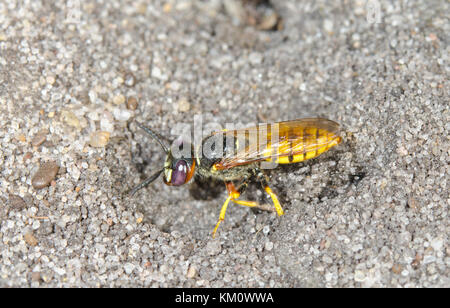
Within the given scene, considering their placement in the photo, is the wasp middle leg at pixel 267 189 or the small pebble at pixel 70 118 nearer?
the wasp middle leg at pixel 267 189

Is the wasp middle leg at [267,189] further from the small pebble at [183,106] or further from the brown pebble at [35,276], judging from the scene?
the brown pebble at [35,276]

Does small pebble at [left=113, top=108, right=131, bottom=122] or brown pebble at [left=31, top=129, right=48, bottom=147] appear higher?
small pebble at [left=113, top=108, right=131, bottom=122]

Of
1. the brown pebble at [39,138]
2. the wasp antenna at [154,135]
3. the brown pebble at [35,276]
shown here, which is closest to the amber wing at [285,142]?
the wasp antenna at [154,135]

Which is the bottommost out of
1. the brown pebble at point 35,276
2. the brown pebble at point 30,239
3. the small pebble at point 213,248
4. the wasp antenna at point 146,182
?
the brown pebble at point 35,276

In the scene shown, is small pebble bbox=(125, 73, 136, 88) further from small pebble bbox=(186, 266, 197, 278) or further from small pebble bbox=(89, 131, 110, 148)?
small pebble bbox=(186, 266, 197, 278)

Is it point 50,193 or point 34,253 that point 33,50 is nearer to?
point 50,193

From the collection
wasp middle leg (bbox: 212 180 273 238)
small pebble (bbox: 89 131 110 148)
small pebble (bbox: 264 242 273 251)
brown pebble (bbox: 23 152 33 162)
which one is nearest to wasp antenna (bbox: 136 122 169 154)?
small pebble (bbox: 89 131 110 148)

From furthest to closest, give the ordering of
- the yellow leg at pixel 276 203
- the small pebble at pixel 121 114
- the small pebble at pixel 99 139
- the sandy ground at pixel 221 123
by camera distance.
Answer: the small pebble at pixel 121 114
the small pebble at pixel 99 139
the yellow leg at pixel 276 203
the sandy ground at pixel 221 123
